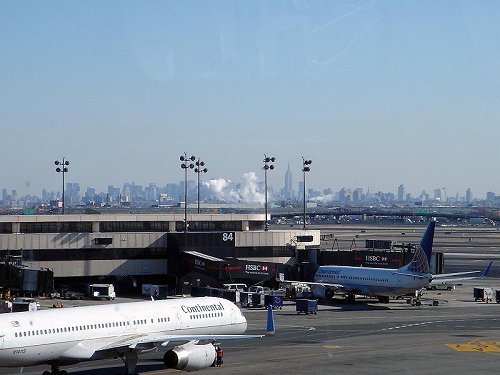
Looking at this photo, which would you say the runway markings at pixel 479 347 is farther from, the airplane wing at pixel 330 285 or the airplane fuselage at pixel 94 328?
the airplane wing at pixel 330 285

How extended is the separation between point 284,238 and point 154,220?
19.0 m

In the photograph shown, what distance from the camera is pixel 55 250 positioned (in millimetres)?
105062

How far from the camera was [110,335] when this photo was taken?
50531 millimetres

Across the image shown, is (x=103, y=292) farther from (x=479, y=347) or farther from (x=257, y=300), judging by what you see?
(x=479, y=347)

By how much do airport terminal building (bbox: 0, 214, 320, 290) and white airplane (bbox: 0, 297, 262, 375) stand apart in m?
49.9

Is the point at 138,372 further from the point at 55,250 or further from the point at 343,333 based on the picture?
the point at 55,250

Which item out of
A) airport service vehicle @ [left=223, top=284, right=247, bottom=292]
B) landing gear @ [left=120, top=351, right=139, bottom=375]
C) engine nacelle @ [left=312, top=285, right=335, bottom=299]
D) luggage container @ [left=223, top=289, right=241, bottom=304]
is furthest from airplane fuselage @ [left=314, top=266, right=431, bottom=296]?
landing gear @ [left=120, top=351, right=139, bottom=375]

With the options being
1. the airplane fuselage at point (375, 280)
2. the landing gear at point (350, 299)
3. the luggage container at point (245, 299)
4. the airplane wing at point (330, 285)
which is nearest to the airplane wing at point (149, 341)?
the luggage container at point (245, 299)

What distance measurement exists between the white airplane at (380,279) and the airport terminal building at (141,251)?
8.42 meters

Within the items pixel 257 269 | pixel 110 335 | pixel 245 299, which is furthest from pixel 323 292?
pixel 110 335

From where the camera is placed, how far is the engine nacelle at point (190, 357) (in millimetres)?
49250

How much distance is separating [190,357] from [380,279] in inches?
1994

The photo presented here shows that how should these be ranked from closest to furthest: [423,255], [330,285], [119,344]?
1. [119,344]
2. [423,255]
3. [330,285]

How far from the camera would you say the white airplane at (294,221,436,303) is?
94.6 metres
